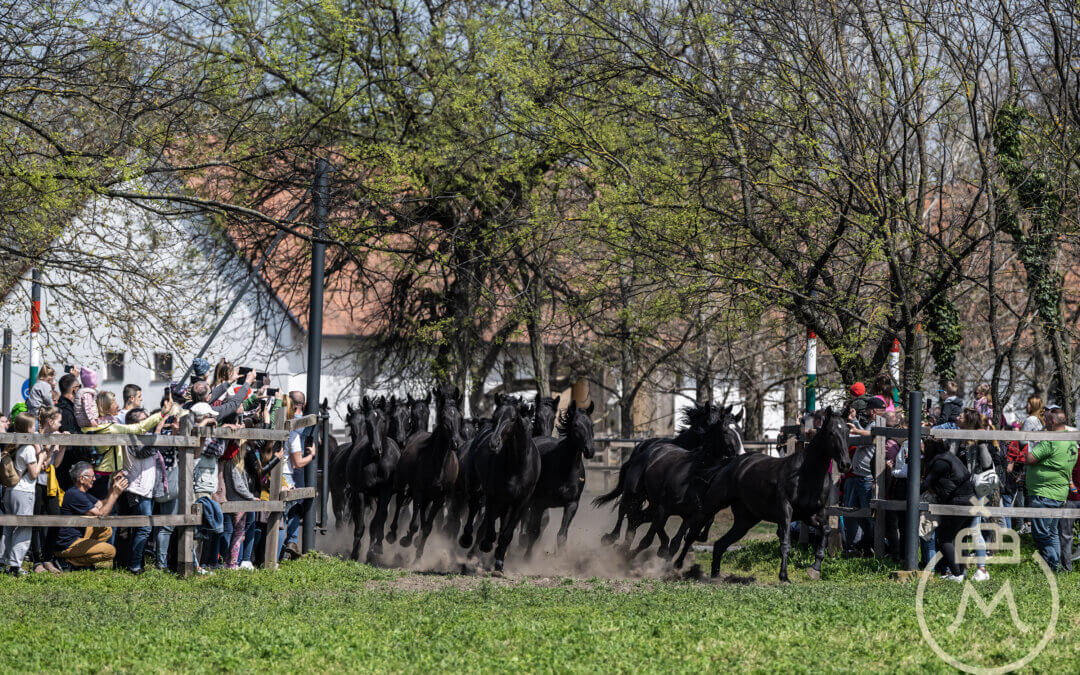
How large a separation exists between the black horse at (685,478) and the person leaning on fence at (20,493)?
6.32 metres

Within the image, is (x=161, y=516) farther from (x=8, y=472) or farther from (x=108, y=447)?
(x=8, y=472)

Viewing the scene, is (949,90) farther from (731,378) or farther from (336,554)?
(731,378)

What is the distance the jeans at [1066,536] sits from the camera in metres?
12.0

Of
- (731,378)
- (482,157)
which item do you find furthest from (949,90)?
(731,378)

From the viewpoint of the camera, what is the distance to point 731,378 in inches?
1289

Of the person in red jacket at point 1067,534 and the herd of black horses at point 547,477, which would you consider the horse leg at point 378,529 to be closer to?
the herd of black horses at point 547,477

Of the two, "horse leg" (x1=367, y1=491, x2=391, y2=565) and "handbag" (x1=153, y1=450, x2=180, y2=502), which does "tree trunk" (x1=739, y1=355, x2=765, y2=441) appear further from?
"handbag" (x1=153, y1=450, x2=180, y2=502)

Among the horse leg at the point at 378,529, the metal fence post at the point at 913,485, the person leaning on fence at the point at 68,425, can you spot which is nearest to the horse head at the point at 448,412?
the horse leg at the point at 378,529

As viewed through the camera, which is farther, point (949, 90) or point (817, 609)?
point (949, 90)

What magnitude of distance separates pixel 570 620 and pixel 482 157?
12.6 metres

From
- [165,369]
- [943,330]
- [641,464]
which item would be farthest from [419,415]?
[165,369]

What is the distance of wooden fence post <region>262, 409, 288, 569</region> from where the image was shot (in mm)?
12172

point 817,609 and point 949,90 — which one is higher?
point 949,90

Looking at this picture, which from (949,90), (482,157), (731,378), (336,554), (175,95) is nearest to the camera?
(175,95)
